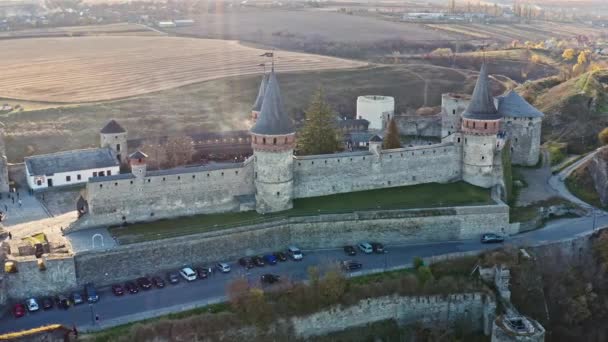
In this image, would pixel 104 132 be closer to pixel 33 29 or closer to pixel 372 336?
pixel 372 336

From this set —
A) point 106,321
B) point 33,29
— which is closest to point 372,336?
point 106,321

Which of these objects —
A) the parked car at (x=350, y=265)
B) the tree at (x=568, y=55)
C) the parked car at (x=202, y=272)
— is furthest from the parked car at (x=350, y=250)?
the tree at (x=568, y=55)

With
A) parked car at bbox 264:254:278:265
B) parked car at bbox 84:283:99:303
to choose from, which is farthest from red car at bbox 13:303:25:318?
parked car at bbox 264:254:278:265

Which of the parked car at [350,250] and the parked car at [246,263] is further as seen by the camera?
the parked car at [350,250]

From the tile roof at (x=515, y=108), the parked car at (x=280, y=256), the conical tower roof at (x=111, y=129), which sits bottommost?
the parked car at (x=280, y=256)

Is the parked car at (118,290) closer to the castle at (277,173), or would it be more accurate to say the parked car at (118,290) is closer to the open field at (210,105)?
the castle at (277,173)

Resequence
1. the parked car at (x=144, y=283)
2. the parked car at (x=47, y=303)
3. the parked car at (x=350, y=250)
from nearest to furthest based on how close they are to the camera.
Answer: the parked car at (x=47, y=303) → the parked car at (x=144, y=283) → the parked car at (x=350, y=250)
